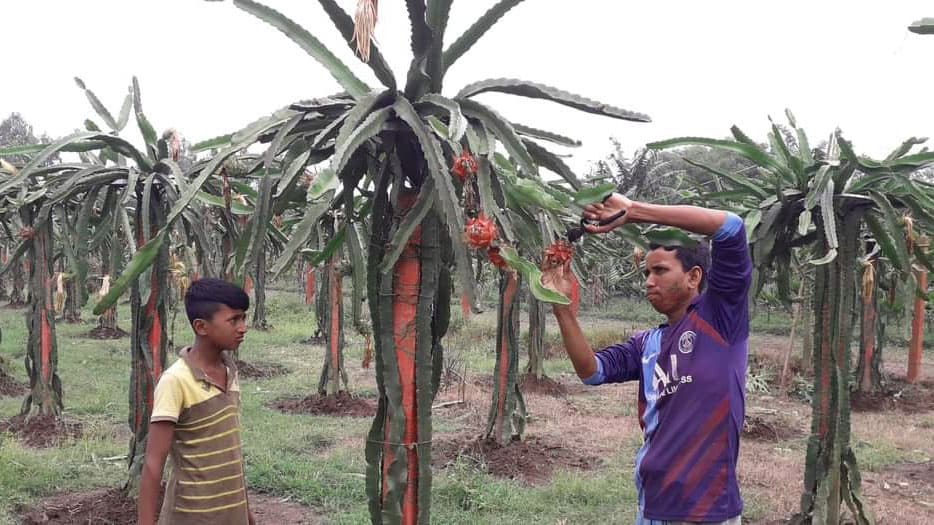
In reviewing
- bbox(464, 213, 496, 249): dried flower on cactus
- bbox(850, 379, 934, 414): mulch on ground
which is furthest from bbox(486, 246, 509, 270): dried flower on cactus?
bbox(850, 379, 934, 414): mulch on ground

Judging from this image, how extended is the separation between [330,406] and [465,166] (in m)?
6.60

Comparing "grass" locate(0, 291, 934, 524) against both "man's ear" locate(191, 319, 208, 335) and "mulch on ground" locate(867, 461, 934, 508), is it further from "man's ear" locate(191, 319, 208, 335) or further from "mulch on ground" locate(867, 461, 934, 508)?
"man's ear" locate(191, 319, 208, 335)

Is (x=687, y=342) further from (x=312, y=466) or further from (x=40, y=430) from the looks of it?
(x=40, y=430)

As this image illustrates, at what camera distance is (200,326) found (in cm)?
260

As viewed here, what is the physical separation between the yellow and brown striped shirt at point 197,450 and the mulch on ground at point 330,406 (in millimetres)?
5358

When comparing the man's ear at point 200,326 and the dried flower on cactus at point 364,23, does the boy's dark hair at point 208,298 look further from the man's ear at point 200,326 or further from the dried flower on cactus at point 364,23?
the dried flower on cactus at point 364,23

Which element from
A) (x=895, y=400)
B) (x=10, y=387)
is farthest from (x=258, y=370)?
(x=895, y=400)

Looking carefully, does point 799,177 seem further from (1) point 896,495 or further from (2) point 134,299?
(2) point 134,299

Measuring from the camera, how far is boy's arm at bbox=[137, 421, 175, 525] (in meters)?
2.42

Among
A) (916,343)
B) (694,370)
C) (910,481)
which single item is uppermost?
(694,370)

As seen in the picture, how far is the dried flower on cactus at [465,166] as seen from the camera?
1.98 meters

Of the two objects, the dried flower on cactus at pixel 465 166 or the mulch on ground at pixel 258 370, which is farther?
the mulch on ground at pixel 258 370

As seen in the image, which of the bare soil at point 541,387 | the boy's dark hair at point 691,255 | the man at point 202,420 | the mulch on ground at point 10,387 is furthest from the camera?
the bare soil at point 541,387

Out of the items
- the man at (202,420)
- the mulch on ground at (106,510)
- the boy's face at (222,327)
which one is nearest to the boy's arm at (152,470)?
the man at (202,420)
